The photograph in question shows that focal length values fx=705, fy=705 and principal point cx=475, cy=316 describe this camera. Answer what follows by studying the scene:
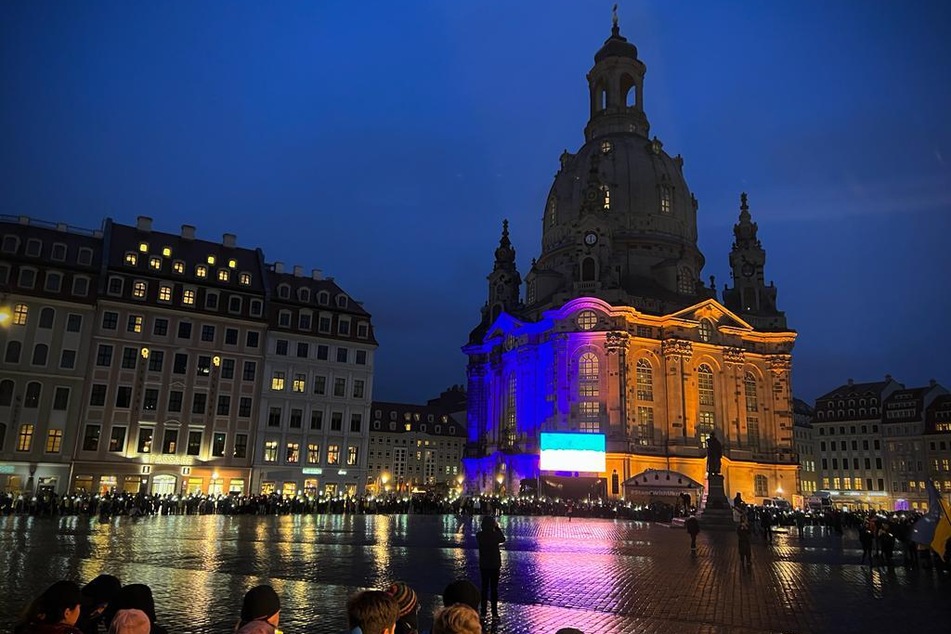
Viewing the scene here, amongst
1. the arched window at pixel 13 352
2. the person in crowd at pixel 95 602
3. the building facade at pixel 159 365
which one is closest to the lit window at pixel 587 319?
the building facade at pixel 159 365

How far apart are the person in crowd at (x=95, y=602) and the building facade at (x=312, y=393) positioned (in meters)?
56.5

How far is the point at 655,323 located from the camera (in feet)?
279

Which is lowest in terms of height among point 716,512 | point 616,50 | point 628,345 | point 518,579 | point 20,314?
point 518,579

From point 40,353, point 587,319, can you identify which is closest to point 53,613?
point 40,353

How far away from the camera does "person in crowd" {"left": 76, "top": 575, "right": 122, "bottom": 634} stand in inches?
248

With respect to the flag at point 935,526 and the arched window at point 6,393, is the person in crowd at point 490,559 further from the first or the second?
the arched window at point 6,393

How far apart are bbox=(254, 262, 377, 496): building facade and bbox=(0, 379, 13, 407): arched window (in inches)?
722

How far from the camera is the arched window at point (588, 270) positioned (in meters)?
85.9

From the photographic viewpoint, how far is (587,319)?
82.0 meters

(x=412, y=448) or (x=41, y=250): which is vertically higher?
(x=41, y=250)

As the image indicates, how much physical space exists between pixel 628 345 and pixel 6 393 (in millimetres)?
60133

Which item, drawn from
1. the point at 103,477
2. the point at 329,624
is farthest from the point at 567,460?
the point at 329,624

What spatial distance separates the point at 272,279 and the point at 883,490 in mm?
101093

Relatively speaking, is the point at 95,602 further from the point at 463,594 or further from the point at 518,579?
the point at 518,579
